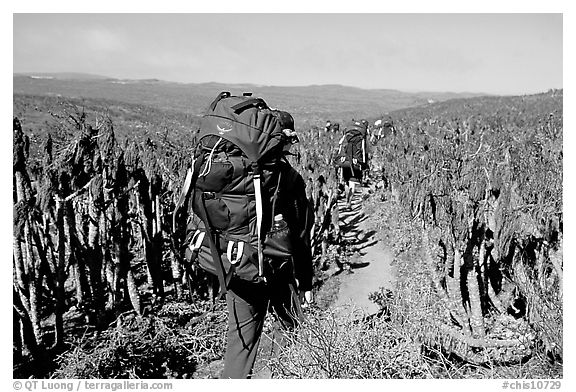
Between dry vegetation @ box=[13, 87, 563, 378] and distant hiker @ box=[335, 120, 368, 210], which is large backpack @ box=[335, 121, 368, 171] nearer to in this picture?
distant hiker @ box=[335, 120, 368, 210]

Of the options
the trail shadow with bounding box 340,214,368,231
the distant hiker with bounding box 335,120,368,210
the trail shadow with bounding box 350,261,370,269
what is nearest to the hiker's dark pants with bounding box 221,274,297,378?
the trail shadow with bounding box 350,261,370,269

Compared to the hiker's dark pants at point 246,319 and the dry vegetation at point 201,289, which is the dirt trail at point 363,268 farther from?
the hiker's dark pants at point 246,319

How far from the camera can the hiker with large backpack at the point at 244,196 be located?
2318mm

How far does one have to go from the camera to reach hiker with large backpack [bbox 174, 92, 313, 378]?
7.61 feet

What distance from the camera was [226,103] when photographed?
96.1 inches

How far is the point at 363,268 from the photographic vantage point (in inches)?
241

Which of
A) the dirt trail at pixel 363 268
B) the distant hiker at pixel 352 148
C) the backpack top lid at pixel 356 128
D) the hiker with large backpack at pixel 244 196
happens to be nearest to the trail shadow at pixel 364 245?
the dirt trail at pixel 363 268

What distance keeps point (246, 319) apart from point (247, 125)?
41.9 inches

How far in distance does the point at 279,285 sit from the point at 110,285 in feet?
7.00

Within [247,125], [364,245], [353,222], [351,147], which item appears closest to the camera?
[247,125]

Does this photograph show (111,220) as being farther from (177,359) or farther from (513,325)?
(513,325)

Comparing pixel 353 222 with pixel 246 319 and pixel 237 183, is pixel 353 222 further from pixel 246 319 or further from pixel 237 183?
pixel 237 183

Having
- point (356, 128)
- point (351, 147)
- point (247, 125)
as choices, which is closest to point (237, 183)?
point (247, 125)

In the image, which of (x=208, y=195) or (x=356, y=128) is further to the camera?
(x=356, y=128)
